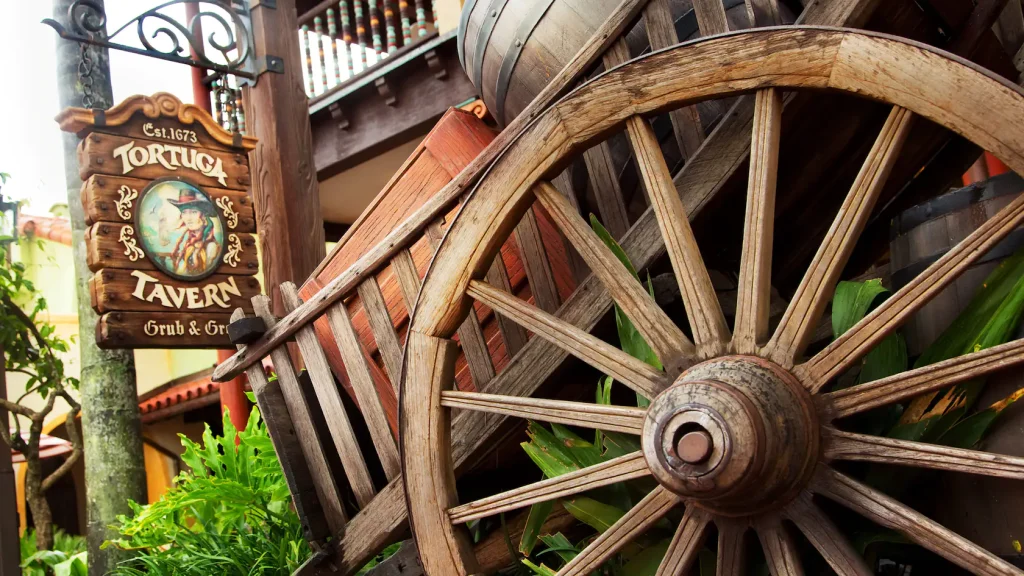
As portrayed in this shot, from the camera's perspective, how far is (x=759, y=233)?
1817 millimetres

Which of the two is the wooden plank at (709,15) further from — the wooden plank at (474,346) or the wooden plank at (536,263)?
the wooden plank at (474,346)

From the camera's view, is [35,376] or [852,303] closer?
[852,303]

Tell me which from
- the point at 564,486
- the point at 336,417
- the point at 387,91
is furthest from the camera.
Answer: the point at 387,91

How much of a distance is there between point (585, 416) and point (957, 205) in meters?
0.85

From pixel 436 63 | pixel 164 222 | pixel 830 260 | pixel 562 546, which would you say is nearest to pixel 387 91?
pixel 436 63

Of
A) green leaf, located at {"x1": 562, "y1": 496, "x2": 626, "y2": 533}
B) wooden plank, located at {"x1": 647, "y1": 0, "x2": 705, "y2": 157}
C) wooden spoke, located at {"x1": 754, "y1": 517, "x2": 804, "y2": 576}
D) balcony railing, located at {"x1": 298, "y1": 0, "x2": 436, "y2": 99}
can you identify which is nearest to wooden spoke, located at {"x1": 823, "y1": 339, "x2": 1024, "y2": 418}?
wooden spoke, located at {"x1": 754, "y1": 517, "x2": 804, "y2": 576}

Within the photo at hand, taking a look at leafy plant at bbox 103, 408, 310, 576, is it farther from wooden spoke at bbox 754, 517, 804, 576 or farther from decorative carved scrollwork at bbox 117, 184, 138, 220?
wooden spoke at bbox 754, 517, 804, 576

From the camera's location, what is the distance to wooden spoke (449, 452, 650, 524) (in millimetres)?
1888

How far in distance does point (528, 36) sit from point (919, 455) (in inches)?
56.8

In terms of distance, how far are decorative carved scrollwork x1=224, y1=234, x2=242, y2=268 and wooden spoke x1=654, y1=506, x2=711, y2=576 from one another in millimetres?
2596

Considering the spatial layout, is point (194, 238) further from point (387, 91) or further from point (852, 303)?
point (387, 91)

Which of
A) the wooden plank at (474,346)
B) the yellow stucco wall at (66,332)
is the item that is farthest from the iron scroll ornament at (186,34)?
the yellow stucco wall at (66,332)

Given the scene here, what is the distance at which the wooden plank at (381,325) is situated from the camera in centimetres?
247

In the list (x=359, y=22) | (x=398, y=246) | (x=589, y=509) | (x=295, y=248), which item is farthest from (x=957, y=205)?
(x=359, y=22)
